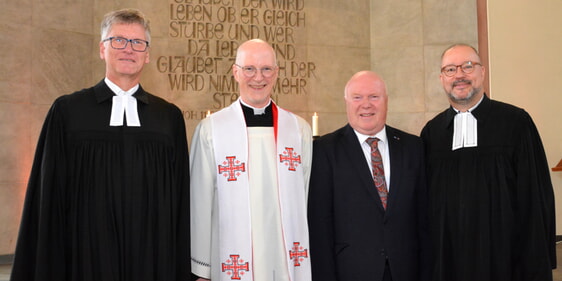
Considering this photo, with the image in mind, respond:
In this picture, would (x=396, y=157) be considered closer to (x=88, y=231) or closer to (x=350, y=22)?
(x=88, y=231)

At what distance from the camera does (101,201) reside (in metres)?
3.03

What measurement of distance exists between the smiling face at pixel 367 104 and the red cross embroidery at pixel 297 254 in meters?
0.84

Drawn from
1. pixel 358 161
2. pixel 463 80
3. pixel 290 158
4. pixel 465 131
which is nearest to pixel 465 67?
pixel 463 80

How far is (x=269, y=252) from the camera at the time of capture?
3.52m

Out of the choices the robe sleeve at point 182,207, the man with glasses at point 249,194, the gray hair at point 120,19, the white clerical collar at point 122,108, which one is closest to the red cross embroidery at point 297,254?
the man with glasses at point 249,194

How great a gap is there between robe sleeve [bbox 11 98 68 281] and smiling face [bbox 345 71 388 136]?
A: 70.1 inches

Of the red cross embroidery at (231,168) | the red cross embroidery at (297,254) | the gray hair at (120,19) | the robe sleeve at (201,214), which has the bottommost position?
the red cross embroidery at (297,254)

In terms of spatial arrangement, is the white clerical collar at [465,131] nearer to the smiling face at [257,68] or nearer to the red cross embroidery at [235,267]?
the smiling face at [257,68]

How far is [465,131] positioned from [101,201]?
233 cm

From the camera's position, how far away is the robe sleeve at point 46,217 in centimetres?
290

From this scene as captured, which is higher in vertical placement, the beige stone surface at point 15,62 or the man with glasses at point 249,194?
the beige stone surface at point 15,62

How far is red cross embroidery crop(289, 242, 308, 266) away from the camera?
3.53m

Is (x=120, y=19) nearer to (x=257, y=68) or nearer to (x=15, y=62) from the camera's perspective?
(x=257, y=68)

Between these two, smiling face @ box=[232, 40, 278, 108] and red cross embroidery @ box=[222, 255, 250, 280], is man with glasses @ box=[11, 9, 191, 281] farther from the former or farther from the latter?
smiling face @ box=[232, 40, 278, 108]
